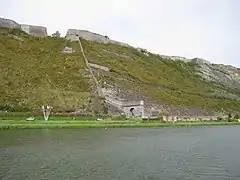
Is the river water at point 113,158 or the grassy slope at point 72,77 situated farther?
the grassy slope at point 72,77

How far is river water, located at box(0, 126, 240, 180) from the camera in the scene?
2889cm

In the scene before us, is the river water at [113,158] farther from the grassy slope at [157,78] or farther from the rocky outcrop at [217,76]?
the rocky outcrop at [217,76]

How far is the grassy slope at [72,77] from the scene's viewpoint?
91.1 metres

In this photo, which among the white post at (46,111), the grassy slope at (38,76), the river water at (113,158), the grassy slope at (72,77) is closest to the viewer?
the river water at (113,158)

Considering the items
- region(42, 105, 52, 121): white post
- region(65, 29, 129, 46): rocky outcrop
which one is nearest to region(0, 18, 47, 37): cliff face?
region(65, 29, 129, 46): rocky outcrop

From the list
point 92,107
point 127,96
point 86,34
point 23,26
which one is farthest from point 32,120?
point 86,34

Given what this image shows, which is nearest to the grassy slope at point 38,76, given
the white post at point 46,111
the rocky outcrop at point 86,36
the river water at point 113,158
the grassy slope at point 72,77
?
the grassy slope at point 72,77

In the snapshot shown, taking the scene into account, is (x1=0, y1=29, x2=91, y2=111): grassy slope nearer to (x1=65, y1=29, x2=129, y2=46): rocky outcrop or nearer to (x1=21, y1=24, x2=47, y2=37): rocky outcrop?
(x1=21, y1=24, x2=47, y2=37): rocky outcrop

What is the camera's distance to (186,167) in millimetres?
32188

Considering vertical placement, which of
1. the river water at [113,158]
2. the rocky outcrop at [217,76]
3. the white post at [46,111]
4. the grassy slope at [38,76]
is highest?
the rocky outcrop at [217,76]

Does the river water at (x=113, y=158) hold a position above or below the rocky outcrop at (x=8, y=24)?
below

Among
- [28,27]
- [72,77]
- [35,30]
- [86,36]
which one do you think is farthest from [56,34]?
[72,77]

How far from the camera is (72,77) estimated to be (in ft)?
344

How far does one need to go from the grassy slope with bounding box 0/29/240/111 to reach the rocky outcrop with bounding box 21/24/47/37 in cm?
744
